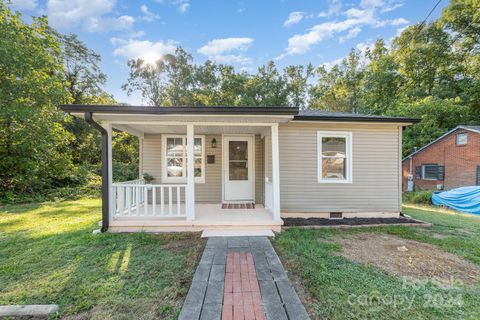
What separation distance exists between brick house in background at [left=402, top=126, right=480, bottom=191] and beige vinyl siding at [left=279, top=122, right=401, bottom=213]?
9947mm

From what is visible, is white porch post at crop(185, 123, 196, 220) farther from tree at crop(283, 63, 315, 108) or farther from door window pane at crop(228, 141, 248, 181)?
tree at crop(283, 63, 315, 108)

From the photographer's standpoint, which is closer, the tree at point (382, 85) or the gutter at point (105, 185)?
the gutter at point (105, 185)

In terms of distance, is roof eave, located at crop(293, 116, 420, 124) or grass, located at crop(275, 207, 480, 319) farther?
roof eave, located at crop(293, 116, 420, 124)

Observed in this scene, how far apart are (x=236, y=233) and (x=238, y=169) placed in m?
2.51

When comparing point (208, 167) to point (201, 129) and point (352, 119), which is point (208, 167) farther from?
point (352, 119)

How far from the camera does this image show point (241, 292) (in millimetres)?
2377

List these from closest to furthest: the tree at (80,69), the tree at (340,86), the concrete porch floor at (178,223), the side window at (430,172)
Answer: the concrete porch floor at (178,223) < the side window at (430,172) < the tree at (80,69) < the tree at (340,86)

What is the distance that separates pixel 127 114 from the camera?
4164 millimetres

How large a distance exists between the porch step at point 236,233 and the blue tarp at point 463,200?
10482mm

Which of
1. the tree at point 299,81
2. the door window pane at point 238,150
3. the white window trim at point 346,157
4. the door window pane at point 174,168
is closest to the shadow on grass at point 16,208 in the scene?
the door window pane at point 174,168

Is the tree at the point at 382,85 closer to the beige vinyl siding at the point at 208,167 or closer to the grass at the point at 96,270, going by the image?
the beige vinyl siding at the point at 208,167

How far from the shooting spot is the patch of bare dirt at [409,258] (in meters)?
2.92

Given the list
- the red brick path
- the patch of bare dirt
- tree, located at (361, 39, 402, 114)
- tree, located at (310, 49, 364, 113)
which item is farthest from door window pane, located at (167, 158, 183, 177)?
tree, located at (310, 49, 364, 113)

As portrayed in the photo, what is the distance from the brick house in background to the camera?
11.6 m
